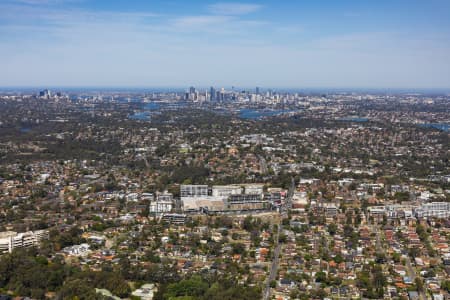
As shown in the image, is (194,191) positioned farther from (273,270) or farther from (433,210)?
(433,210)

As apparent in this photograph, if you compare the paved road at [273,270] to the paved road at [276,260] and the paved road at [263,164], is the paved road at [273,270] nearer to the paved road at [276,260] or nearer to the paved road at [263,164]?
the paved road at [276,260]

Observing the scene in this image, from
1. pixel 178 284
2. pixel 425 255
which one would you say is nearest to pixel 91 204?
pixel 178 284

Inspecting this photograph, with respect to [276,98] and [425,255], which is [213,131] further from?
[276,98]

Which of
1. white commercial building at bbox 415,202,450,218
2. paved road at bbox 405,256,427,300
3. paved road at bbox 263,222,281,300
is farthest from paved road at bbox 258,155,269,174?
paved road at bbox 405,256,427,300

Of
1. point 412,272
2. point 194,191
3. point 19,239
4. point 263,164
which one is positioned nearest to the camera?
point 412,272

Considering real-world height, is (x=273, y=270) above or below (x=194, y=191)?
below

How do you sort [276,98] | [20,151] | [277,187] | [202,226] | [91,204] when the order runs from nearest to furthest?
[202,226]
[91,204]
[277,187]
[20,151]
[276,98]

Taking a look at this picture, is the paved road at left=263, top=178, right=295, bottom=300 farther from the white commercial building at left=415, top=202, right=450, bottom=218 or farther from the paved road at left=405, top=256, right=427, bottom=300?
the white commercial building at left=415, top=202, right=450, bottom=218

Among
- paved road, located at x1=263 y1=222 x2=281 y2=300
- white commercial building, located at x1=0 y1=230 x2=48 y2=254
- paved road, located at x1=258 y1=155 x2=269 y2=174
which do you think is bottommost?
paved road, located at x1=263 y1=222 x2=281 y2=300

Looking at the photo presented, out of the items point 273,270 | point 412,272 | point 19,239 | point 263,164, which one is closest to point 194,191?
point 19,239

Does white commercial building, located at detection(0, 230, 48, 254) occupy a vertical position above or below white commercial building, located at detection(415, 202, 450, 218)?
below

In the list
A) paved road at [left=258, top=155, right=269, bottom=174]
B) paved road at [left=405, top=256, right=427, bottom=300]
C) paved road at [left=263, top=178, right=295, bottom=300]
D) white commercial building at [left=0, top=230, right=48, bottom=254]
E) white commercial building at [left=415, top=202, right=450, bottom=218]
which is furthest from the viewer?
paved road at [left=258, top=155, right=269, bottom=174]
